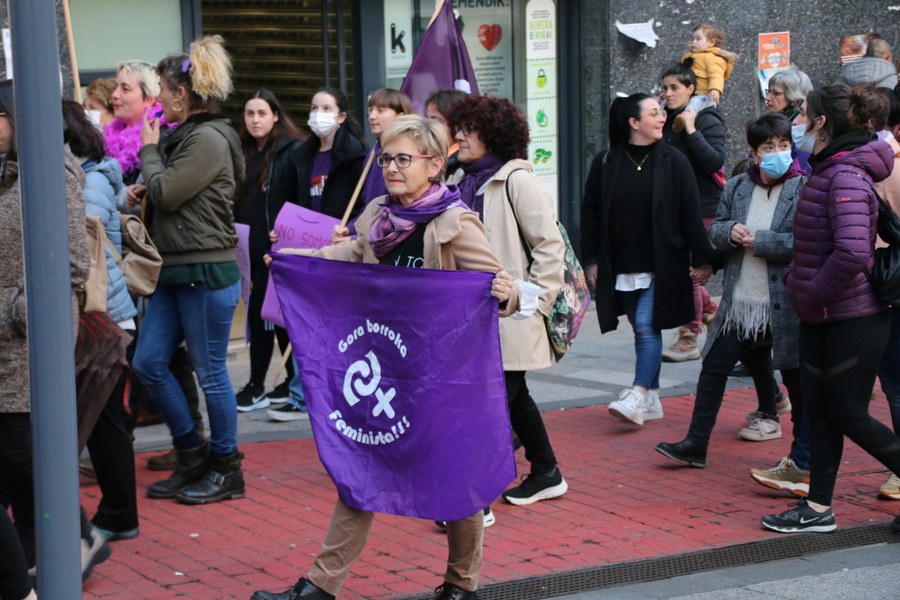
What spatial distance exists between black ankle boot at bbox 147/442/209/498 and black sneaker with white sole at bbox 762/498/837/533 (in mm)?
2627

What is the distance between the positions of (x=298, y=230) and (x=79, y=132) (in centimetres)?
219

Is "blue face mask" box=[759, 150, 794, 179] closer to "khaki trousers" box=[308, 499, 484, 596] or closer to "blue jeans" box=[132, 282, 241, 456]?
"blue jeans" box=[132, 282, 241, 456]

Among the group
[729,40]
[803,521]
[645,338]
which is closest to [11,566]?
[803,521]

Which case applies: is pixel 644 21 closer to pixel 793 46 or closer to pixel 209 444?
pixel 793 46

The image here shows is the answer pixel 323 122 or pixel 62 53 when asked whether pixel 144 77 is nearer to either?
pixel 323 122

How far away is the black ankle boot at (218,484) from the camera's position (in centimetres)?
649

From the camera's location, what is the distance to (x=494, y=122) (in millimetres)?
6160

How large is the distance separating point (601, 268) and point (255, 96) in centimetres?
230

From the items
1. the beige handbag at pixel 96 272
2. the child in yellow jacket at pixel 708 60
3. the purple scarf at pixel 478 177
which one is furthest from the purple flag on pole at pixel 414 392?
the child in yellow jacket at pixel 708 60

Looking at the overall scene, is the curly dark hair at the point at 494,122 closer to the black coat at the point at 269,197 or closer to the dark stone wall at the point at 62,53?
the black coat at the point at 269,197

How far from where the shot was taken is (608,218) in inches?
314

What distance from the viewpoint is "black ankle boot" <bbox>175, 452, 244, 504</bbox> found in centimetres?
649

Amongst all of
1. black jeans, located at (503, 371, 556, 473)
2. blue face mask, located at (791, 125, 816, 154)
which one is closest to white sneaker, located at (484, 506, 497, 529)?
black jeans, located at (503, 371, 556, 473)

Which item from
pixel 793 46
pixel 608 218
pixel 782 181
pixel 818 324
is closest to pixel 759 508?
pixel 818 324
